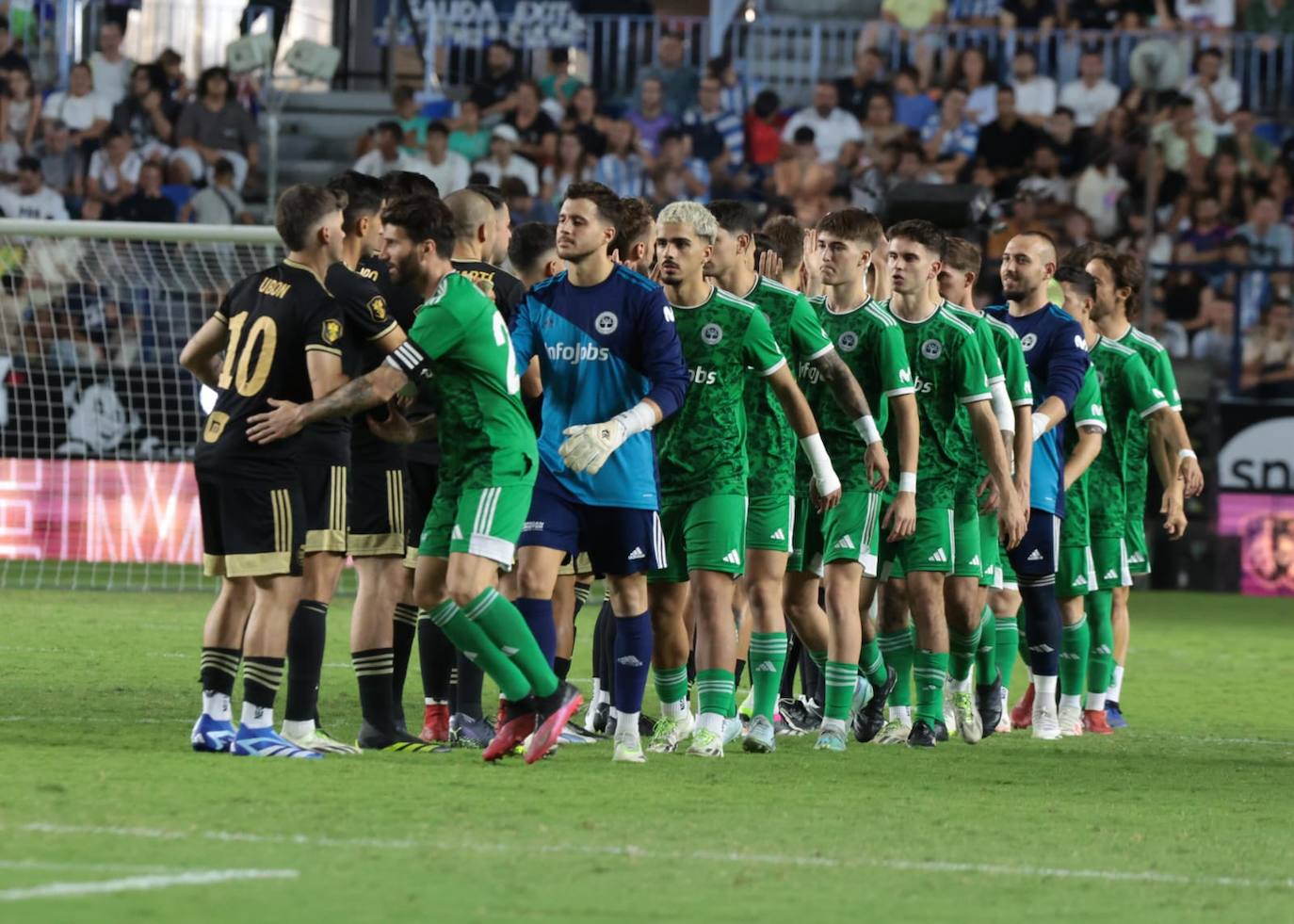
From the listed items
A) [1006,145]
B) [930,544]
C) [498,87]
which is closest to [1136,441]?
[930,544]

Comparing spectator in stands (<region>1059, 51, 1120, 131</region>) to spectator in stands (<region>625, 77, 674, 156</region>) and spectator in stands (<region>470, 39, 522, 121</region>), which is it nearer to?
spectator in stands (<region>625, 77, 674, 156</region>)

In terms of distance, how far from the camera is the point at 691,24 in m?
25.9

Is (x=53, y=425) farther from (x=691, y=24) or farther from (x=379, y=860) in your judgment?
(x=379, y=860)

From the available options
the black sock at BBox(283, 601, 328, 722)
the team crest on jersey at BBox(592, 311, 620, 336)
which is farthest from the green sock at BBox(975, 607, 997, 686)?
the black sock at BBox(283, 601, 328, 722)

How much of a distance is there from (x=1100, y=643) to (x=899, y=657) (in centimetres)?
158

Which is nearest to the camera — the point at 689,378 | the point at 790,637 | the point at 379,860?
the point at 379,860

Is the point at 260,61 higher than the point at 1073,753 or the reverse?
higher

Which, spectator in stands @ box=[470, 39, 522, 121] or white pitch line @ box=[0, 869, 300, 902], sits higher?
spectator in stands @ box=[470, 39, 522, 121]

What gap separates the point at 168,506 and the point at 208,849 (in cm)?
1275

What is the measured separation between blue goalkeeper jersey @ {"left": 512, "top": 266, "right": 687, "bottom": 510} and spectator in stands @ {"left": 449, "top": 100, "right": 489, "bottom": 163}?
50.9 ft

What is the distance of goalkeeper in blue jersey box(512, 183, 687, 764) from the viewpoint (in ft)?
25.2

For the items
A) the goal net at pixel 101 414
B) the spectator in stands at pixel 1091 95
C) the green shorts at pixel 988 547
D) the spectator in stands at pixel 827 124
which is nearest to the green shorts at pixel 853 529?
the green shorts at pixel 988 547

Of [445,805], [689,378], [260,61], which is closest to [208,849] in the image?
[445,805]

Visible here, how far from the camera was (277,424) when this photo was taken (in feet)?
24.3
